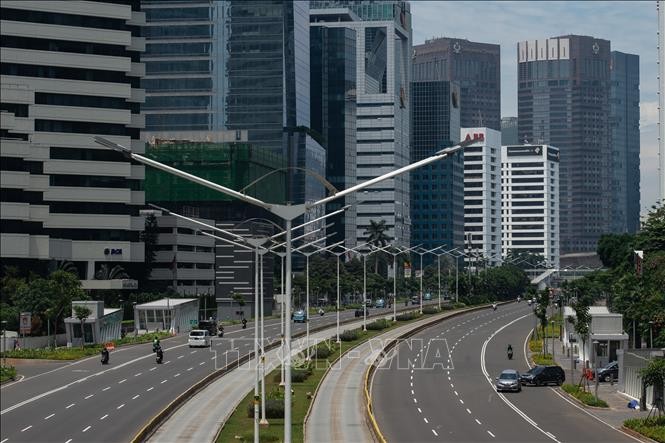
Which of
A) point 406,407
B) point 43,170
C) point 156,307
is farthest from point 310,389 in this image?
point 43,170

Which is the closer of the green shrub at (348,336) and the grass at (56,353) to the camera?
the grass at (56,353)

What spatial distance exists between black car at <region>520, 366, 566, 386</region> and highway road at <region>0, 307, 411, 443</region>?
23.1 metres

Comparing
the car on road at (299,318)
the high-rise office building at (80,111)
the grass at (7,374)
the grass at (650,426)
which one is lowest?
the car on road at (299,318)

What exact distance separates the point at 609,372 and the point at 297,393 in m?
24.3

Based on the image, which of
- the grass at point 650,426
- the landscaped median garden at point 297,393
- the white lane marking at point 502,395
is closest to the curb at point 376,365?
the landscaped median garden at point 297,393

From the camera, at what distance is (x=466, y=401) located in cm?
7856

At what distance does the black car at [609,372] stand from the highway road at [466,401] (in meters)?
5.71

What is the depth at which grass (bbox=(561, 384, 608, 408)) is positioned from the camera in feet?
247

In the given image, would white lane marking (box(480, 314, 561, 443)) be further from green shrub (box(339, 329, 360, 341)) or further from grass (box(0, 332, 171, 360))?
grass (box(0, 332, 171, 360))

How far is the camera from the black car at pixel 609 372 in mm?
90750

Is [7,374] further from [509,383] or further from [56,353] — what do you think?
[509,383]

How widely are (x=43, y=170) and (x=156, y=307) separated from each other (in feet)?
129

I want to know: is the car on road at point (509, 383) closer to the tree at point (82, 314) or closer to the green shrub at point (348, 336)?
the green shrub at point (348, 336)

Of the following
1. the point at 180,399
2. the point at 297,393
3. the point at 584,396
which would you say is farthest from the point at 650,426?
the point at 180,399
